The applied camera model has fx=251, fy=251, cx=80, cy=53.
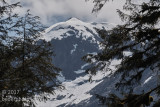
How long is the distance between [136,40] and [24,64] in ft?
14.7

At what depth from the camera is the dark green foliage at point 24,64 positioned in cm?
739

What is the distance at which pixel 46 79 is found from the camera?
10.7 m

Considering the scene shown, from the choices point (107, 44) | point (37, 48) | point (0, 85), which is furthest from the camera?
point (37, 48)

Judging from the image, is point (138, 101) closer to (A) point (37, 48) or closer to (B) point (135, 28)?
(B) point (135, 28)

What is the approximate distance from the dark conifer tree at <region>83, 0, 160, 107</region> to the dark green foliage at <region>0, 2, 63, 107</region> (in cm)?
262

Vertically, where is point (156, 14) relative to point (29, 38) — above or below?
below

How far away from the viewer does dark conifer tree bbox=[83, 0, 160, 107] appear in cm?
699

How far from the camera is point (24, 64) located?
31.4ft

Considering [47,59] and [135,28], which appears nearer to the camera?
[135,28]

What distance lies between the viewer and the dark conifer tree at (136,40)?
699 cm

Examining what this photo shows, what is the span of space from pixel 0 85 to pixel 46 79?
371 cm

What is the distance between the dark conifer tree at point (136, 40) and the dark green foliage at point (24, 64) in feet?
8.59

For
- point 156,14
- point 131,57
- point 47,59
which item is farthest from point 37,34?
point 156,14

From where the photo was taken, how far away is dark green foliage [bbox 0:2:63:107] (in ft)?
24.2
